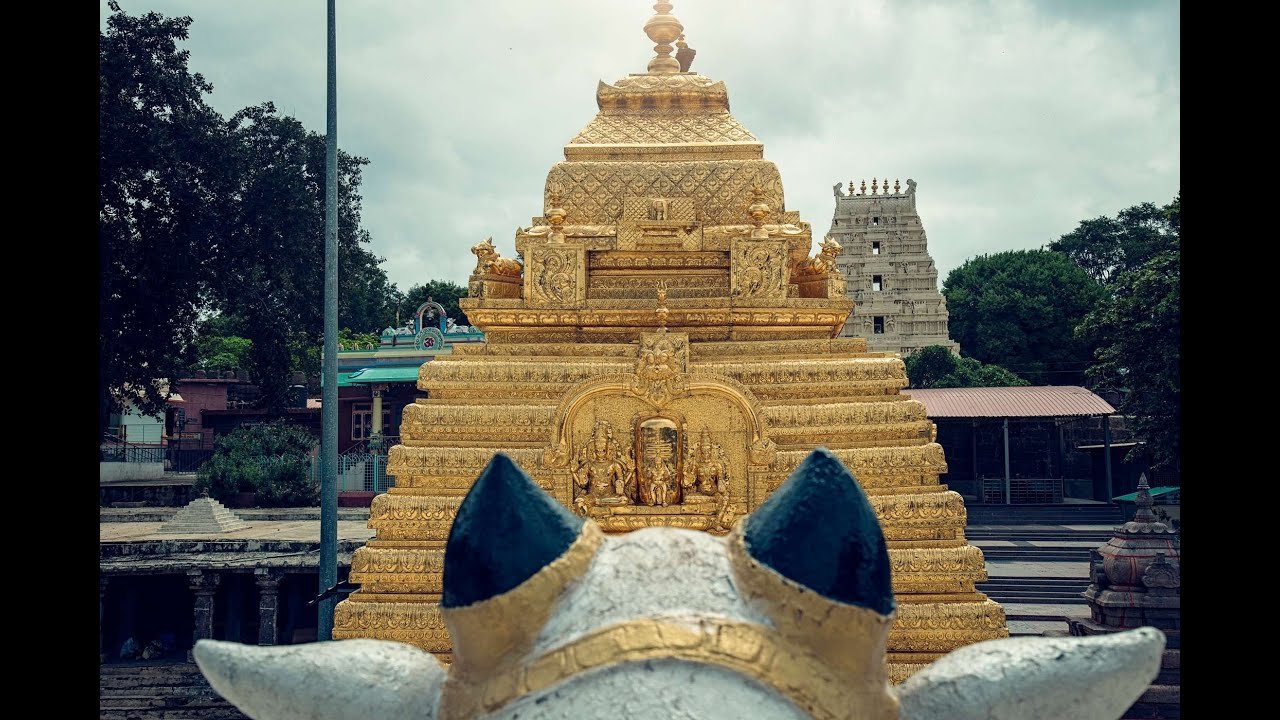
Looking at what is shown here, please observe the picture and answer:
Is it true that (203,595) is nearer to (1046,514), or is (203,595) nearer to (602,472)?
(602,472)

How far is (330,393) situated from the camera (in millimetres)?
11375

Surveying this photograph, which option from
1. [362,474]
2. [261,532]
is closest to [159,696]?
[261,532]

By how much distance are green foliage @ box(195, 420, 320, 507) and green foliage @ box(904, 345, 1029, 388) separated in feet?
87.3

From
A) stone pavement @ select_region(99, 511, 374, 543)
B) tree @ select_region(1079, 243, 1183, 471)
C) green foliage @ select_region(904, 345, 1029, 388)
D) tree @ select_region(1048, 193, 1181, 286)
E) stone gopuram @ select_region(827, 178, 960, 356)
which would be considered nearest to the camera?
stone pavement @ select_region(99, 511, 374, 543)

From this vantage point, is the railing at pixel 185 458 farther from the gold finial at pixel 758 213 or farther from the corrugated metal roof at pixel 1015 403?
the gold finial at pixel 758 213

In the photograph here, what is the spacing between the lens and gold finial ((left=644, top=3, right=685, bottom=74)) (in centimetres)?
937

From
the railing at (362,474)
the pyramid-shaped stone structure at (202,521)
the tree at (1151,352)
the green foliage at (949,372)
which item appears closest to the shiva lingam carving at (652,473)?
the pyramid-shaped stone structure at (202,521)

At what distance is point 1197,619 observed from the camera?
335cm

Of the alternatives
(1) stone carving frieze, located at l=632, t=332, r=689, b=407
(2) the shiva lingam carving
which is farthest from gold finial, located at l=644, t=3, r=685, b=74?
(2) the shiva lingam carving

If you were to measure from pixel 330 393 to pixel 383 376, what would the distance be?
2129 centimetres

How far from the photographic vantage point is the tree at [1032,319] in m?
45.4

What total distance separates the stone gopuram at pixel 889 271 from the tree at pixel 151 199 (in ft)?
94.8

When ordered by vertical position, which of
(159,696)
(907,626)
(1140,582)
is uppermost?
(907,626)

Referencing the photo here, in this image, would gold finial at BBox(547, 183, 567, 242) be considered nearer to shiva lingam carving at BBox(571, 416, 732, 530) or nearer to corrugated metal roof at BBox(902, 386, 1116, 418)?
shiva lingam carving at BBox(571, 416, 732, 530)
